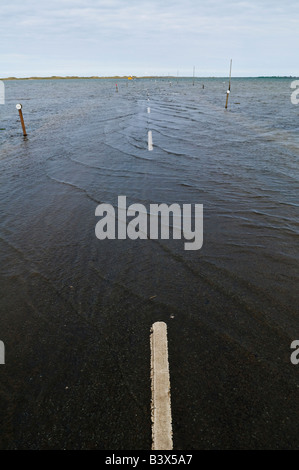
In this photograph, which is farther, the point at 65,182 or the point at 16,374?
the point at 65,182

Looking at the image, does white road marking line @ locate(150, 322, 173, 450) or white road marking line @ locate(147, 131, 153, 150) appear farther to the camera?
white road marking line @ locate(147, 131, 153, 150)

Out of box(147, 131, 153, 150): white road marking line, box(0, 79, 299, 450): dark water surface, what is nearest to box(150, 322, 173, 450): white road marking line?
box(0, 79, 299, 450): dark water surface

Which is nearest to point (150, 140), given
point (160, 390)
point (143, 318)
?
point (143, 318)

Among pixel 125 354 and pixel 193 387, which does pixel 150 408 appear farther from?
pixel 125 354

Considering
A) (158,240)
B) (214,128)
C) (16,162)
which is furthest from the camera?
(214,128)

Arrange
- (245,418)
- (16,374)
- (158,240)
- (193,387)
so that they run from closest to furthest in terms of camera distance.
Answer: (245,418) → (193,387) → (16,374) → (158,240)

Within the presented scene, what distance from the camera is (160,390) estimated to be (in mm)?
2387

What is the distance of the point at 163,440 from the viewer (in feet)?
6.68

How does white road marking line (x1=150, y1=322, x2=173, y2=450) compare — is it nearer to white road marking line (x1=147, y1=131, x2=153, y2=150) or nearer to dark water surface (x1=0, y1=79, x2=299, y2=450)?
dark water surface (x1=0, y1=79, x2=299, y2=450)

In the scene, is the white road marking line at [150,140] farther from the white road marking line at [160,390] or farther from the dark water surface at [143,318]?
the white road marking line at [160,390]

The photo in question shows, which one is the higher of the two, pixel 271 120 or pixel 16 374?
pixel 271 120

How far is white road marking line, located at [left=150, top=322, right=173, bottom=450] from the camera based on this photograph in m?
2.05

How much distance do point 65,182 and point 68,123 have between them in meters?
13.9

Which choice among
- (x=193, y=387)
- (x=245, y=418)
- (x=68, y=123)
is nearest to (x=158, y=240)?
(x=193, y=387)
